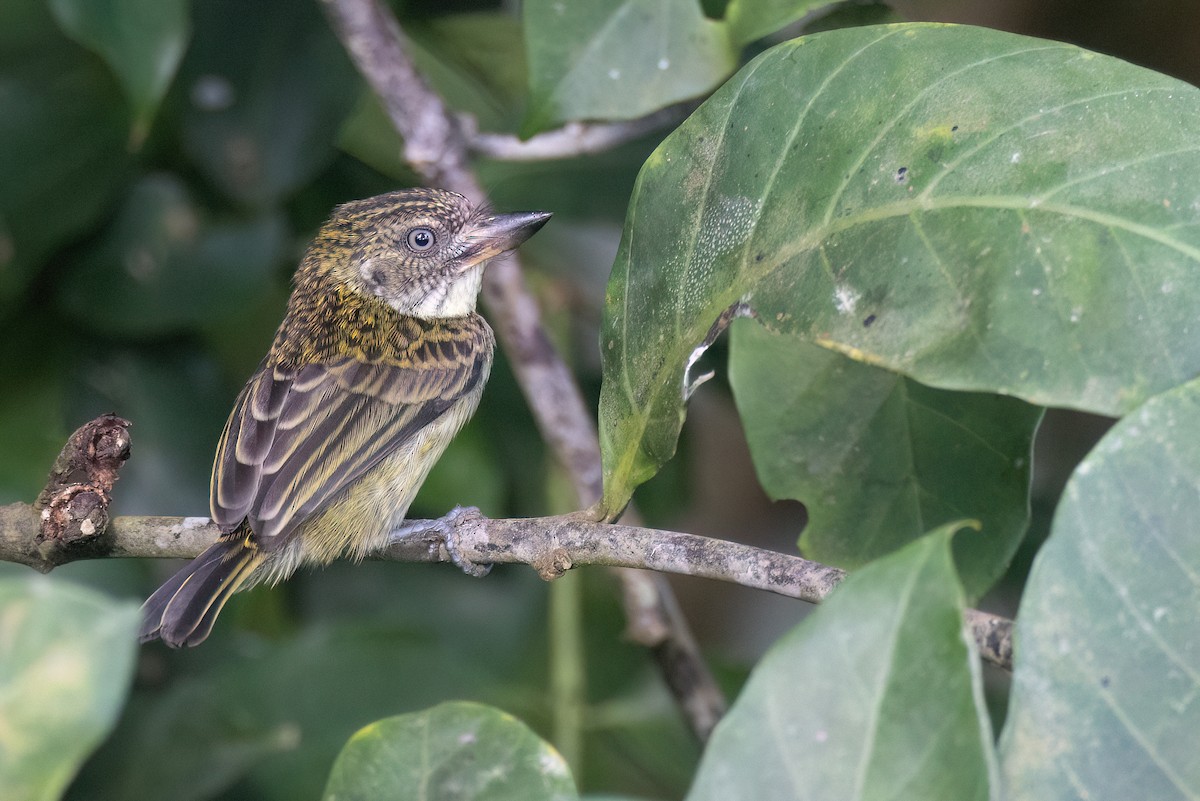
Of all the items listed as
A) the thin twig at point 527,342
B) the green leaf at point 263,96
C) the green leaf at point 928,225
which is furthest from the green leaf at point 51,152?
the green leaf at point 928,225

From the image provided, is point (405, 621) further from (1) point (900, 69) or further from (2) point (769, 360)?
(1) point (900, 69)

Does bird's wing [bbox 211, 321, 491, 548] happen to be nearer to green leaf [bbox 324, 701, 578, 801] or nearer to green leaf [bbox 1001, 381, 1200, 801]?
green leaf [bbox 324, 701, 578, 801]

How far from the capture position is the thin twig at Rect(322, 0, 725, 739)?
2352 mm

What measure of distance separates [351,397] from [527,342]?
40cm

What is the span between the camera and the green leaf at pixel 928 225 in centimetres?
123

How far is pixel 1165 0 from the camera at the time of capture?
11.3ft

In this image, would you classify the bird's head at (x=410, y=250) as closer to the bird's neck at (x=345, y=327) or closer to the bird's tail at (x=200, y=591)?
the bird's neck at (x=345, y=327)

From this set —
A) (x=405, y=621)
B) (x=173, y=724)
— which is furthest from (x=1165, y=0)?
(x=173, y=724)

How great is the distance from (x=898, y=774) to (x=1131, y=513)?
1.21 ft

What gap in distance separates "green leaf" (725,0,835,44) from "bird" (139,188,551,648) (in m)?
0.77

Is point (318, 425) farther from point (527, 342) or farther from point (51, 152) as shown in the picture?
point (51, 152)

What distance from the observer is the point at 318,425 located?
2.38 meters

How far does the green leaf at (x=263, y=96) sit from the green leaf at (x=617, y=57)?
0.86m

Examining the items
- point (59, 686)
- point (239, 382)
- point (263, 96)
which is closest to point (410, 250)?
point (263, 96)
